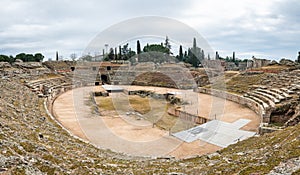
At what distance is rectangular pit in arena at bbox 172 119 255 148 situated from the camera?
13.2 m

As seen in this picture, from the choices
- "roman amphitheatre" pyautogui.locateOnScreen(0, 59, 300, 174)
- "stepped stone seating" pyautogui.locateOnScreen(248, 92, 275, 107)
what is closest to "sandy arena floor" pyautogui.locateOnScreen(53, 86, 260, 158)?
"roman amphitheatre" pyautogui.locateOnScreen(0, 59, 300, 174)

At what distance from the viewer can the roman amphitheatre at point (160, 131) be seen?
6848 millimetres

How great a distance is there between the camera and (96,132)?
52.7ft

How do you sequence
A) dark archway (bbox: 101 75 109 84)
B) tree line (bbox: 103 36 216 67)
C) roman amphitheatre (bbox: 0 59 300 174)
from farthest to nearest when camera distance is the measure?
tree line (bbox: 103 36 216 67), dark archway (bbox: 101 75 109 84), roman amphitheatre (bbox: 0 59 300 174)

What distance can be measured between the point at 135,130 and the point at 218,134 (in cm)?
551

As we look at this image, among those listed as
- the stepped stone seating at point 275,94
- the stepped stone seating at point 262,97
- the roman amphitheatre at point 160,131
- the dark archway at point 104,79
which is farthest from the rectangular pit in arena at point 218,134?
the dark archway at point 104,79

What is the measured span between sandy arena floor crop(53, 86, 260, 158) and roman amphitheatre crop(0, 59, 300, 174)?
53mm

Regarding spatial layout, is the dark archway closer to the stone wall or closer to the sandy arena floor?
the stone wall

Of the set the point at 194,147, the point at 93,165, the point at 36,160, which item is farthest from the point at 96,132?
the point at 36,160

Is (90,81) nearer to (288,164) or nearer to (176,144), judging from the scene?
(176,144)

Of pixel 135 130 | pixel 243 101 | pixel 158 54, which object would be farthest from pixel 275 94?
pixel 158 54

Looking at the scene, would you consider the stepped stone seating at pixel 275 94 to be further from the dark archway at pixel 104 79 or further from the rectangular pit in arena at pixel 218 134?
the dark archway at pixel 104 79

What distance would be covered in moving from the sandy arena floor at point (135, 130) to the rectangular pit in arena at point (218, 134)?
1.46 ft

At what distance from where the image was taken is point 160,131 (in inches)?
655
